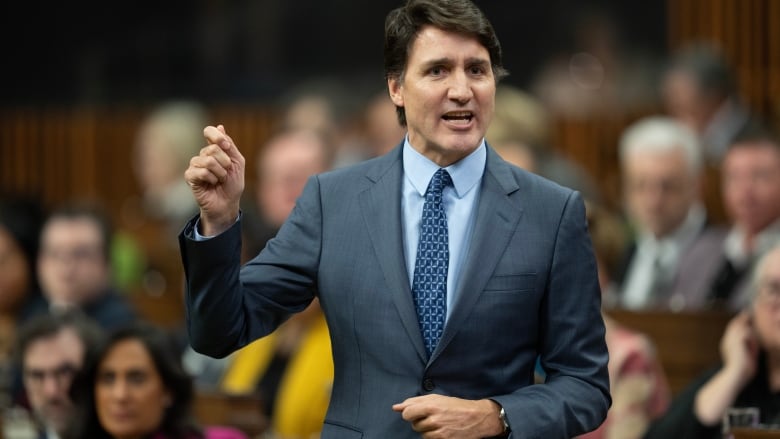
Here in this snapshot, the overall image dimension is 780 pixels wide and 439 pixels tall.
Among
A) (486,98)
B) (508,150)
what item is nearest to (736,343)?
(508,150)

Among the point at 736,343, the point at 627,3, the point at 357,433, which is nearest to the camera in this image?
the point at 357,433

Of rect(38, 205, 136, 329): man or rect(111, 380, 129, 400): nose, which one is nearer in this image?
rect(111, 380, 129, 400): nose

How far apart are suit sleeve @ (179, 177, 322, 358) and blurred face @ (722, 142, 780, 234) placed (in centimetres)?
312

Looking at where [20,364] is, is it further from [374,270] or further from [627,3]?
[627,3]

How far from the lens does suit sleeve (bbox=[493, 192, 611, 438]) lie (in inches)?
109

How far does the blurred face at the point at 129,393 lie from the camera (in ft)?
14.4

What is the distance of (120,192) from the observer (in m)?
10.4

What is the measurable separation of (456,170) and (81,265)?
3612 mm

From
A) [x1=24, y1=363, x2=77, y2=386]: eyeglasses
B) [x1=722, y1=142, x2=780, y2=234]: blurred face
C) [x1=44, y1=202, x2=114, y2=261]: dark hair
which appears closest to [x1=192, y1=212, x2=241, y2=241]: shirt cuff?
[x1=24, y1=363, x2=77, y2=386]: eyeglasses

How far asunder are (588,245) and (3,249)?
4.21 metres

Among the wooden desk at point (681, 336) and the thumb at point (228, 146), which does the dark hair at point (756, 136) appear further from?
the thumb at point (228, 146)

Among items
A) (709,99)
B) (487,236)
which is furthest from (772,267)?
(709,99)

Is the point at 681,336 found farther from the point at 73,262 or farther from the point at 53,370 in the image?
the point at 73,262

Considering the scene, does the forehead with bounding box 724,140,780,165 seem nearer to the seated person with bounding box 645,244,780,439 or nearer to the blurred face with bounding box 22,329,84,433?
the seated person with bounding box 645,244,780,439
